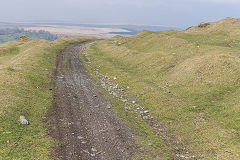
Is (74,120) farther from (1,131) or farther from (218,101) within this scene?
(218,101)

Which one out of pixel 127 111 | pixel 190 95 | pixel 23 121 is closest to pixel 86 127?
pixel 23 121

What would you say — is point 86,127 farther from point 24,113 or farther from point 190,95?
point 190,95

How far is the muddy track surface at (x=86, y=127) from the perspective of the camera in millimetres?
14328

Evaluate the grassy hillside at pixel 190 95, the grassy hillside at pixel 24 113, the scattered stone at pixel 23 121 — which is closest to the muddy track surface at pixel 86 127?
the grassy hillside at pixel 24 113

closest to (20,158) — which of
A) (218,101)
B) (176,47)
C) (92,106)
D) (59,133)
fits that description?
(59,133)

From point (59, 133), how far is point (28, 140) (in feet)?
8.10

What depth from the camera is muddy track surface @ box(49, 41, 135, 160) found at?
47.0 ft

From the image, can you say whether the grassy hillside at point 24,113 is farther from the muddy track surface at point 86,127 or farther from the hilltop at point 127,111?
the muddy track surface at point 86,127

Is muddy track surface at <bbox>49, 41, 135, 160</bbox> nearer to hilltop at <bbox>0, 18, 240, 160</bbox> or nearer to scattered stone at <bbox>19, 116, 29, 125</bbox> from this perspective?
hilltop at <bbox>0, 18, 240, 160</bbox>

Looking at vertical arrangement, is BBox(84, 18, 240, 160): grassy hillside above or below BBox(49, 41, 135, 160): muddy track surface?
above

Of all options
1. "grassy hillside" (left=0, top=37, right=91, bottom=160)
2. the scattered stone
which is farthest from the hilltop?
the scattered stone

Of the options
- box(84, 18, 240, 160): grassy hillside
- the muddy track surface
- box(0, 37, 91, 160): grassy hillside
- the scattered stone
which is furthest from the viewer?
the scattered stone

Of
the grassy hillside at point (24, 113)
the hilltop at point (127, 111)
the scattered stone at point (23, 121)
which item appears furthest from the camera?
the scattered stone at point (23, 121)

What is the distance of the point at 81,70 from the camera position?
3931cm
